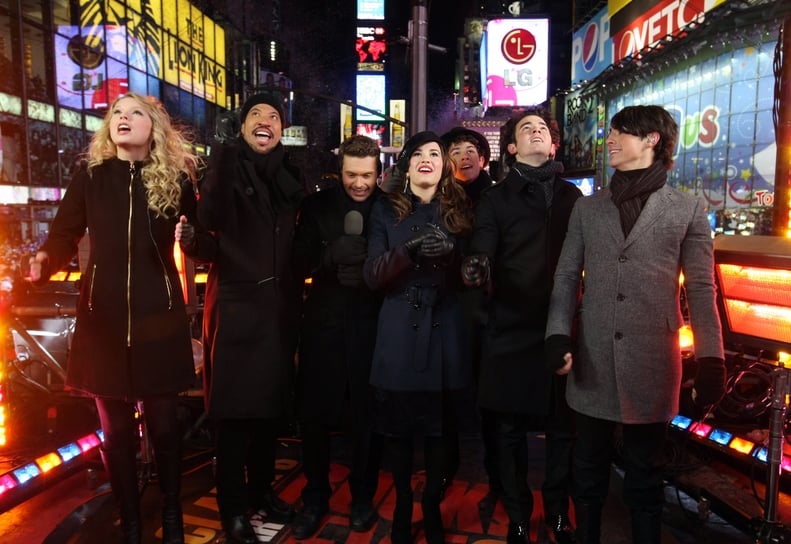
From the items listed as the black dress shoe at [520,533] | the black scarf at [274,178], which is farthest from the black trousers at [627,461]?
the black scarf at [274,178]

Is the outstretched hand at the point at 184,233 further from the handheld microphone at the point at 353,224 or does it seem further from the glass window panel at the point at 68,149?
the glass window panel at the point at 68,149

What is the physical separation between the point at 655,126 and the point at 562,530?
2.53 metres

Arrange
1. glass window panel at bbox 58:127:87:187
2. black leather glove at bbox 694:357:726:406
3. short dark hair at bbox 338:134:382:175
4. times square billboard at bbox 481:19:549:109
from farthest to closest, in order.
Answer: glass window panel at bbox 58:127:87:187, times square billboard at bbox 481:19:549:109, short dark hair at bbox 338:134:382:175, black leather glove at bbox 694:357:726:406

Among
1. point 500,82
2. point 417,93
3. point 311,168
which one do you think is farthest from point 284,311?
point 311,168

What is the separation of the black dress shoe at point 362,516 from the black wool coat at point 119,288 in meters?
1.51

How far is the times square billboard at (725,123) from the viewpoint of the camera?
16625 mm

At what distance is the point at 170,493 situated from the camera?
342 centimetres

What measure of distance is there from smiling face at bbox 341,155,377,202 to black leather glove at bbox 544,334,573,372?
5.12ft

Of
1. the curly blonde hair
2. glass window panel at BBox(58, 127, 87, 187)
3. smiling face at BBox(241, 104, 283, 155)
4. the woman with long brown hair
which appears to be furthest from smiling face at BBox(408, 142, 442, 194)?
glass window panel at BBox(58, 127, 87, 187)

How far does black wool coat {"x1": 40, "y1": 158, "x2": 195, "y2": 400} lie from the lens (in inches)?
127

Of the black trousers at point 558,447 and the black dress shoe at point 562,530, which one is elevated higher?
the black trousers at point 558,447

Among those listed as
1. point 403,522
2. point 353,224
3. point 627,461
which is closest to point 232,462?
point 403,522

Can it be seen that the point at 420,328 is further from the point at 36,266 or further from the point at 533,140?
the point at 36,266

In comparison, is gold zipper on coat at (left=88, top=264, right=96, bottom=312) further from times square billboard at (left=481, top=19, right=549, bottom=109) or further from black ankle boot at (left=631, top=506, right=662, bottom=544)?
times square billboard at (left=481, top=19, right=549, bottom=109)
